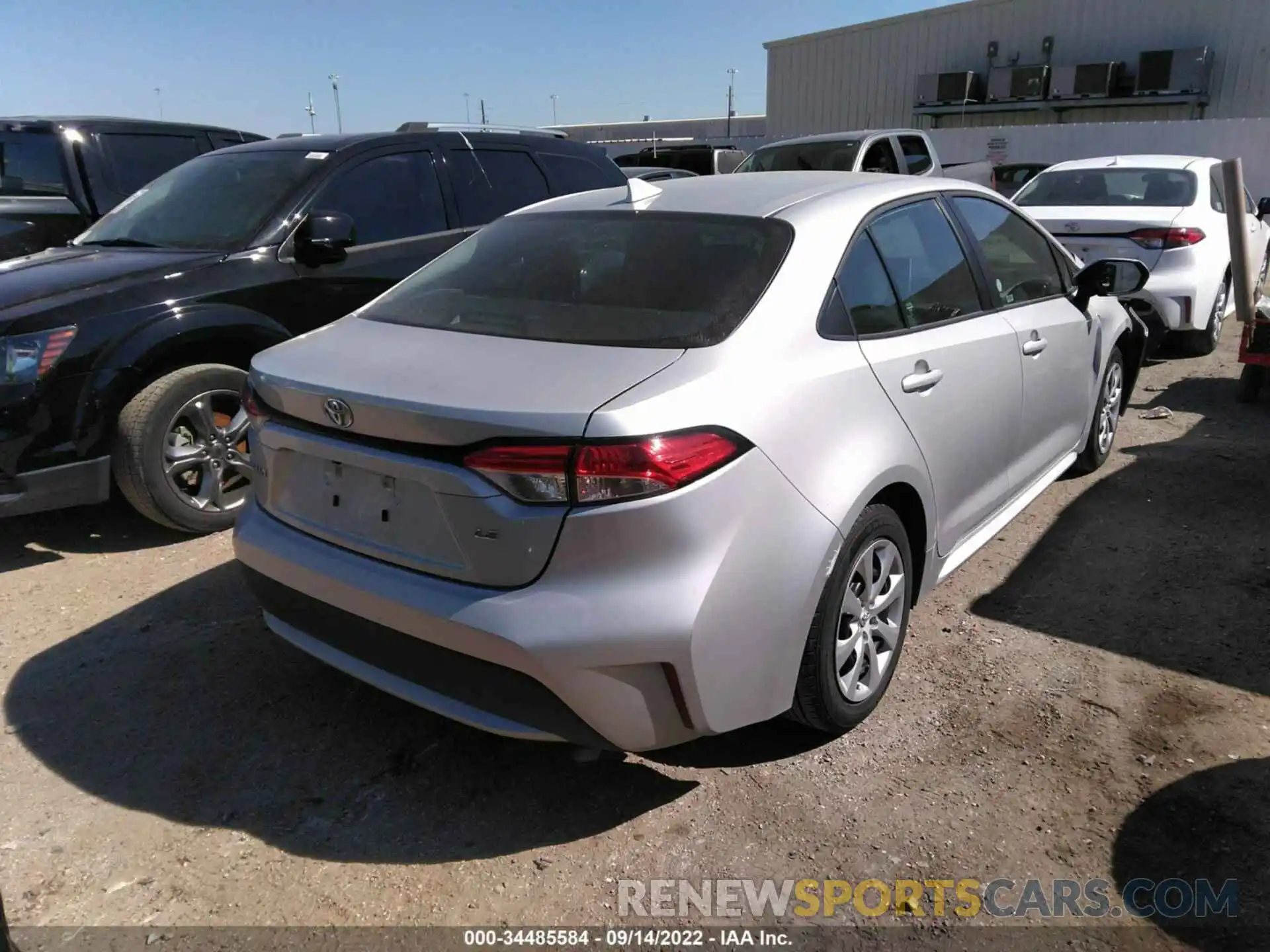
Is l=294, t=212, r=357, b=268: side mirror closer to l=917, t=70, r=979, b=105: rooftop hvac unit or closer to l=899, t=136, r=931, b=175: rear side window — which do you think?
l=899, t=136, r=931, b=175: rear side window

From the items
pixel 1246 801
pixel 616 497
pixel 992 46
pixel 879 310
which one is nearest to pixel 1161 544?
pixel 1246 801

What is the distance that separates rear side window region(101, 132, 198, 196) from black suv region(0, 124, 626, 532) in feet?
5.32

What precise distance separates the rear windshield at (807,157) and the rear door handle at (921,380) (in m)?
7.91

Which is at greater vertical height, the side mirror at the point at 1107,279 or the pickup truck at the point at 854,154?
the pickup truck at the point at 854,154

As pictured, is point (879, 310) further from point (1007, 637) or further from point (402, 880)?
point (402, 880)

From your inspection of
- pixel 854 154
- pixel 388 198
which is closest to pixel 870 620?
pixel 388 198

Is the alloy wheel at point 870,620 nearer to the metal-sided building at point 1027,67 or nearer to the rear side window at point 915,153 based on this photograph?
the rear side window at point 915,153

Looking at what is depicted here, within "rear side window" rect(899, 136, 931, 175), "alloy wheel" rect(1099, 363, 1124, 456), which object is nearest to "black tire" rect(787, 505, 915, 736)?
"alloy wheel" rect(1099, 363, 1124, 456)

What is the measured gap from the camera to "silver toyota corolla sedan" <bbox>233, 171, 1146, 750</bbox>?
7.15 feet

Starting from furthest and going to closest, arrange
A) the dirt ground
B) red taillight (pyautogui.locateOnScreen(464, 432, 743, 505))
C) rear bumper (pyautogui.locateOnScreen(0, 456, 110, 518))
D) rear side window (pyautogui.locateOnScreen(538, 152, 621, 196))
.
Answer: rear side window (pyautogui.locateOnScreen(538, 152, 621, 196)), rear bumper (pyautogui.locateOnScreen(0, 456, 110, 518)), the dirt ground, red taillight (pyautogui.locateOnScreen(464, 432, 743, 505))

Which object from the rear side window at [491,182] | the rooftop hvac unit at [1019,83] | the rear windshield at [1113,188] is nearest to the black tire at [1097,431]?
the rear windshield at [1113,188]

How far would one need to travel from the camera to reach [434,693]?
242 centimetres

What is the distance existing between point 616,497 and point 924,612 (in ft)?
6.63

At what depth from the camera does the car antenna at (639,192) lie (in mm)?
3299
